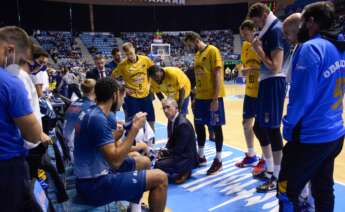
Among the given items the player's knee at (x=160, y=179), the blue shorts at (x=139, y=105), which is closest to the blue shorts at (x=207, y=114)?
the blue shorts at (x=139, y=105)

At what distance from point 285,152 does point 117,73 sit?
3.79 metres

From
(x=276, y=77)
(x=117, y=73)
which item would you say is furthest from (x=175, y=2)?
(x=276, y=77)

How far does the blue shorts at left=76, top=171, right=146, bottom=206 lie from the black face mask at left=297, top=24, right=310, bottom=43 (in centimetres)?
154

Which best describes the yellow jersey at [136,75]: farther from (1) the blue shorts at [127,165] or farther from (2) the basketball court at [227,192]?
(1) the blue shorts at [127,165]

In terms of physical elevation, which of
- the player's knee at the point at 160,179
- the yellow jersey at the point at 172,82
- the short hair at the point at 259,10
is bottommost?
the player's knee at the point at 160,179

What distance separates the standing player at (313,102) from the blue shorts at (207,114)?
2.03m

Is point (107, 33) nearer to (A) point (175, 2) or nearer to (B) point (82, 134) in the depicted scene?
(A) point (175, 2)

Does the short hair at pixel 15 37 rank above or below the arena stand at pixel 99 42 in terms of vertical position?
below

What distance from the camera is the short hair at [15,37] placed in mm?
1898

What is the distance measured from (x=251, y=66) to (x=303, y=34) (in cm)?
193

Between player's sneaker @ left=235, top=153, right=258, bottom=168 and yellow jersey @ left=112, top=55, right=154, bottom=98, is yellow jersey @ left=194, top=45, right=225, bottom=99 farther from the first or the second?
yellow jersey @ left=112, top=55, right=154, bottom=98

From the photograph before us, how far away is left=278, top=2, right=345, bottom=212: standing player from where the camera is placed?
6.63ft

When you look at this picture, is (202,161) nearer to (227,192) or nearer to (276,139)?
(227,192)

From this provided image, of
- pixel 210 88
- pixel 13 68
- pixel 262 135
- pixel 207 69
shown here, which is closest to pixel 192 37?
pixel 207 69
